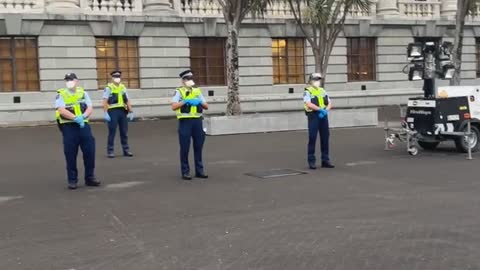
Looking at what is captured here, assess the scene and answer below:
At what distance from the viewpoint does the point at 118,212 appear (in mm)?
8102

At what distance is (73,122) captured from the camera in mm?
9812

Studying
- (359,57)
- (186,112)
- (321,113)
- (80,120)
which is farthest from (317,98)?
(359,57)

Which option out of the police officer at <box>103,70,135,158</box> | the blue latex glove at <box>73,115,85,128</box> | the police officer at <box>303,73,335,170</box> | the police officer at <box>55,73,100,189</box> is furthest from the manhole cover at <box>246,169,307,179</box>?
the police officer at <box>103,70,135,158</box>

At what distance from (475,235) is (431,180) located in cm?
372

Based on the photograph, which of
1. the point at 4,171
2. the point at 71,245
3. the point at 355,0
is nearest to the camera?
the point at 71,245

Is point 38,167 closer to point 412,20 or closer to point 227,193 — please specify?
point 227,193

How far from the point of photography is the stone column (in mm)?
24422

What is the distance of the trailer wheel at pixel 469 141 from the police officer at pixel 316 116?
11.5 feet

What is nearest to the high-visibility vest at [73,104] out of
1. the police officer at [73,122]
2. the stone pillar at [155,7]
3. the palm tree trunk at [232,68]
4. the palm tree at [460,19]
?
the police officer at [73,122]

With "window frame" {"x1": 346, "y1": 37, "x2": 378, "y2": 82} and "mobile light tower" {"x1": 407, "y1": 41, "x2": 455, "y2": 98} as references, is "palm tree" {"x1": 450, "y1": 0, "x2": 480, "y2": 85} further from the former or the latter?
"mobile light tower" {"x1": 407, "y1": 41, "x2": 455, "y2": 98}

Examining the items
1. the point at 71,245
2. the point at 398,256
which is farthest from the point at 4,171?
the point at 398,256

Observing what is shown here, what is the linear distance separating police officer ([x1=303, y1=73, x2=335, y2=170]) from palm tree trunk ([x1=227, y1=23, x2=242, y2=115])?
7.07 metres

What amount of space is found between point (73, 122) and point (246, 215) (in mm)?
3501

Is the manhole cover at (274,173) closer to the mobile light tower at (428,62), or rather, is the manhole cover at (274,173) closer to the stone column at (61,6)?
the mobile light tower at (428,62)
